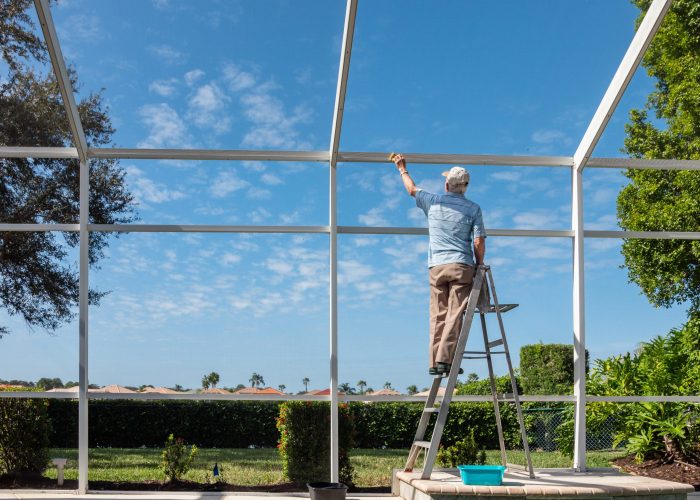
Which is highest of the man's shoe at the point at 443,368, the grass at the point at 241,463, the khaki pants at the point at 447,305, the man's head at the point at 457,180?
the man's head at the point at 457,180

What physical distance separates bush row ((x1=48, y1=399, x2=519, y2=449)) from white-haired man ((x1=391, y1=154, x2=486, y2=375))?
2427mm

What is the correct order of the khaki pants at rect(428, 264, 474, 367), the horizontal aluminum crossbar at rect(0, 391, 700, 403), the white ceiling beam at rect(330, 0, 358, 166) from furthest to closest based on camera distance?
the horizontal aluminum crossbar at rect(0, 391, 700, 403) → the khaki pants at rect(428, 264, 474, 367) → the white ceiling beam at rect(330, 0, 358, 166)

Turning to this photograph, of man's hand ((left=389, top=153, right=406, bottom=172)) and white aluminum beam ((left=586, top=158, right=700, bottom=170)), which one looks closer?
man's hand ((left=389, top=153, right=406, bottom=172))

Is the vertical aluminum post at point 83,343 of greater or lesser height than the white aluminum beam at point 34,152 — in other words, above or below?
below

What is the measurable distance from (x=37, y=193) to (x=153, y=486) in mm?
4024

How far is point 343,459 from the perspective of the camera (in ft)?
20.8

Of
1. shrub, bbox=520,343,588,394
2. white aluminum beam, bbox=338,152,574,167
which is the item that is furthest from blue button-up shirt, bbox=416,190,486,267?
shrub, bbox=520,343,588,394

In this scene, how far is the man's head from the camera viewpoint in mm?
5453

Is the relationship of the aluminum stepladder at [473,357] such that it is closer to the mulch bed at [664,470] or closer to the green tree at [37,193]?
the mulch bed at [664,470]

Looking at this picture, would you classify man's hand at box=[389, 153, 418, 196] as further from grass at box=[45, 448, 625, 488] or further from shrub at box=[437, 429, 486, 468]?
grass at box=[45, 448, 625, 488]

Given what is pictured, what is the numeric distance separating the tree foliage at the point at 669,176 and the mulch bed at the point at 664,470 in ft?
16.9

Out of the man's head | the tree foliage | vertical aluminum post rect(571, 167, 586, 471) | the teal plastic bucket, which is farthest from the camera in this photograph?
the tree foliage

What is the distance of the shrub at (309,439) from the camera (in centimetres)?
640

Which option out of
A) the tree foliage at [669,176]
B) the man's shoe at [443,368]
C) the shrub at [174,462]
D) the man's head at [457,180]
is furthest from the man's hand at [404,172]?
the tree foliage at [669,176]
